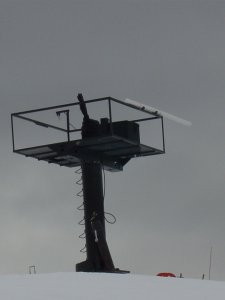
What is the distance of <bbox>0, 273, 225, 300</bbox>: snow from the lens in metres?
11.9

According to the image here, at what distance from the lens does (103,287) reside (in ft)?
42.1

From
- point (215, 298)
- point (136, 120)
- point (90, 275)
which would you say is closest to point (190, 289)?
point (215, 298)

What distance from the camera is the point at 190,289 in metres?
13.7

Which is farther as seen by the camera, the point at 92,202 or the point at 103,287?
the point at 92,202

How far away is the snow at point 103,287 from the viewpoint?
1191 cm

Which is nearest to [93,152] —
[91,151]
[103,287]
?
[91,151]

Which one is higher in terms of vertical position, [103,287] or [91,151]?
[91,151]

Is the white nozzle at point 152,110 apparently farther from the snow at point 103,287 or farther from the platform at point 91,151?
the snow at point 103,287

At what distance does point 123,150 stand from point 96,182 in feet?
4.23

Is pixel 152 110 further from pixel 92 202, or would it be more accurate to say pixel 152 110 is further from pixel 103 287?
pixel 103 287

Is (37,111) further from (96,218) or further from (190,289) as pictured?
(190,289)

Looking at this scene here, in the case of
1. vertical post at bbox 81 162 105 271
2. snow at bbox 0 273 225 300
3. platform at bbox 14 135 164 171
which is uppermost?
platform at bbox 14 135 164 171

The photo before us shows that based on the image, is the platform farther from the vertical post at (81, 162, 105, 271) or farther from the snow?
the snow

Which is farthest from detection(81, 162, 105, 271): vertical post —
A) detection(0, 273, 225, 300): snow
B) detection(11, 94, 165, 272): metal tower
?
detection(0, 273, 225, 300): snow
